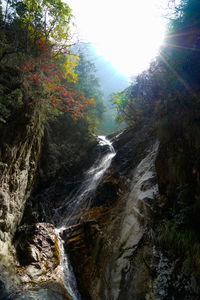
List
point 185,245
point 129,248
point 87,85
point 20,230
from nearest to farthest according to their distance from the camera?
point 185,245
point 129,248
point 20,230
point 87,85

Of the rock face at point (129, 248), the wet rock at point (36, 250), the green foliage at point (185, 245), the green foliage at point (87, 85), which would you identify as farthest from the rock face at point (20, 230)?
the green foliage at point (87, 85)

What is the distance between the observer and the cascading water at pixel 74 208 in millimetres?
5410

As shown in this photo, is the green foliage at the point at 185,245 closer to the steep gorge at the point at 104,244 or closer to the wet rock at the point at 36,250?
the steep gorge at the point at 104,244

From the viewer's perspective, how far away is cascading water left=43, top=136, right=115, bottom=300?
541 centimetres

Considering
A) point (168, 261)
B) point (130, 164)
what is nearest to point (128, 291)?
point (168, 261)

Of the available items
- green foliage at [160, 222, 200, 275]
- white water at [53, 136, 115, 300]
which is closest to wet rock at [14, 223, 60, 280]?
white water at [53, 136, 115, 300]

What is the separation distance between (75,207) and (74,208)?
7 centimetres

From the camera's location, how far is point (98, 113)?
25.9m

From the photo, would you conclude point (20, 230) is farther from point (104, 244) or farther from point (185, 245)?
point (185, 245)

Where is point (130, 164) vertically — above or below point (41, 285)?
above

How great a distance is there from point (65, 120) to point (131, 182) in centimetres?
884

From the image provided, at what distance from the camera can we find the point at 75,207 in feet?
29.0

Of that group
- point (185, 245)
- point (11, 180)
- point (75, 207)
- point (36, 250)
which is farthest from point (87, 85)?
point (185, 245)

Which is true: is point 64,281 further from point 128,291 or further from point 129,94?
point 129,94
